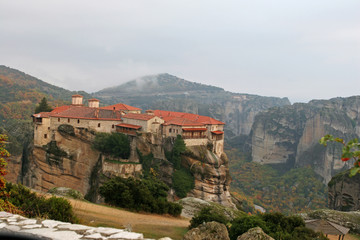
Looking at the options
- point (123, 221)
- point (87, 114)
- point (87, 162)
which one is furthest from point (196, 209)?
point (87, 114)

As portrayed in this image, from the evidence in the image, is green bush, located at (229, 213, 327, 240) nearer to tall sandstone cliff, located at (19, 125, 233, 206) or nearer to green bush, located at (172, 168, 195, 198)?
green bush, located at (172, 168, 195, 198)

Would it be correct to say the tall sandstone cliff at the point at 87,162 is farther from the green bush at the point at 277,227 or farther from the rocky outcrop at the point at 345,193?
the green bush at the point at 277,227

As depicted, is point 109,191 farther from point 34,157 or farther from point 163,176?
point 34,157

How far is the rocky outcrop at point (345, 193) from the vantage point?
29831 mm

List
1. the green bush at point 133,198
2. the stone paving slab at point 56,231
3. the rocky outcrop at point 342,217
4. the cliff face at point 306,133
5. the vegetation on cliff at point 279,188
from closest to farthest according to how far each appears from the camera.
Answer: the stone paving slab at point 56,231 < the green bush at point 133,198 < the rocky outcrop at point 342,217 < the vegetation on cliff at point 279,188 < the cliff face at point 306,133

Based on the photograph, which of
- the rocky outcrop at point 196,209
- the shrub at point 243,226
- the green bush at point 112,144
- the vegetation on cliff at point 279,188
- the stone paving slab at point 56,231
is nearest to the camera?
the stone paving slab at point 56,231

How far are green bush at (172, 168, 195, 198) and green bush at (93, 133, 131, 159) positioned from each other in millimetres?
7182

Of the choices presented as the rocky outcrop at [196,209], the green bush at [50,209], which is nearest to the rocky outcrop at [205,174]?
the rocky outcrop at [196,209]

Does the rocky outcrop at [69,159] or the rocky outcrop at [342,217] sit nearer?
the rocky outcrop at [342,217]

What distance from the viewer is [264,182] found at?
8119 centimetres

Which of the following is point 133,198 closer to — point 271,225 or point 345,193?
point 271,225

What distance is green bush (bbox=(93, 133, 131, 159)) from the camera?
109 feet

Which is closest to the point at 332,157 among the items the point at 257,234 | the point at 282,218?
the point at 282,218

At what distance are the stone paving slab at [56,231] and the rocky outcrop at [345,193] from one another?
31.9m
